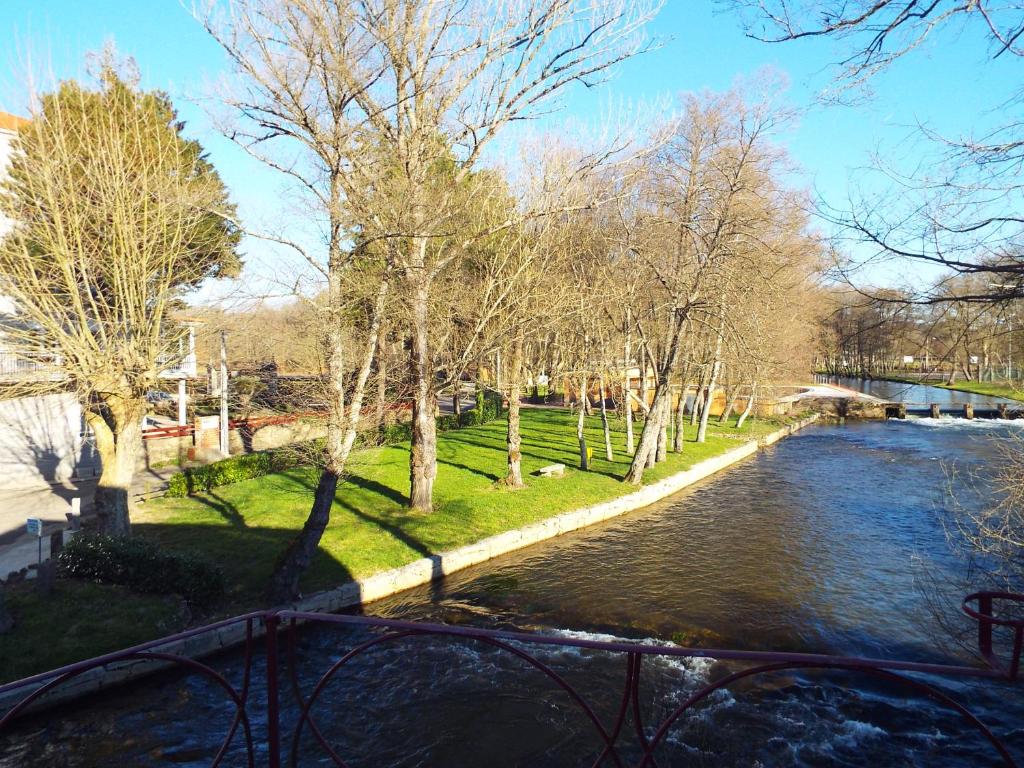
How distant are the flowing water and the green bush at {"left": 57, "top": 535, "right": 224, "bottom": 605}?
1.40 metres

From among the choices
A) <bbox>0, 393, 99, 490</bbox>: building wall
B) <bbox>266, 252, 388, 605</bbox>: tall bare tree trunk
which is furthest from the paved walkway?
<bbox>266, 252, 388, 605</bbox>: tall bare tree trunk

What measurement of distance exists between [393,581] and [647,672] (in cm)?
494

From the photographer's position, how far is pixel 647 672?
849cm

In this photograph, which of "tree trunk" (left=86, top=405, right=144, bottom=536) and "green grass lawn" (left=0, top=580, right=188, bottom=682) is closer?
"green grass lawn" (left=0, top=580, right=188, bottom=682)

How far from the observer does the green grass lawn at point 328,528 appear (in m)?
8.73

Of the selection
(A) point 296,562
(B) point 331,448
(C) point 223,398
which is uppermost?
(C) point 223,398

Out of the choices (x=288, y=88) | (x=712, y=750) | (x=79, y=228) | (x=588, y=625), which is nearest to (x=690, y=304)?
(x=588, y=625)

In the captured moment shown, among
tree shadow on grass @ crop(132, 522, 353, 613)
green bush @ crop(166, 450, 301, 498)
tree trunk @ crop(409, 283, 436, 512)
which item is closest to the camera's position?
tree shadow on grass @ crop(132, 522, 353, 613)

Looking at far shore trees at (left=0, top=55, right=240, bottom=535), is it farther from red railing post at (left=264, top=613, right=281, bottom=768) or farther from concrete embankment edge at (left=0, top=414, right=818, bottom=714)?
red railing post at (left=264, top=613, right=281, bottom=768)

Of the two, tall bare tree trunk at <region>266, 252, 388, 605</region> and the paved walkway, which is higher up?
tall bare tree trunk at <region>266, 252, 388, 605</region>

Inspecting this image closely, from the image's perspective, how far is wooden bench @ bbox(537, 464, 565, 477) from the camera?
18673 millimetres

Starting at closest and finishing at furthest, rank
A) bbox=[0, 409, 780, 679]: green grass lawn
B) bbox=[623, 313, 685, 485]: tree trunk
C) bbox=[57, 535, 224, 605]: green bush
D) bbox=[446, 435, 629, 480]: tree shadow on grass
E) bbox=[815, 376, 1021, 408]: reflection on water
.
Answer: bbox=[0, 409, 780, 679]: green grass lawn
bbox=[57, 535, 224, 605]: green bush
bbox=[623, 313, 685, 485]: tree trunk
bbox=[446, 435, 629, 480]: tree shadow on grass
bbox=[815, 376, 1021, 408]: reflection on water

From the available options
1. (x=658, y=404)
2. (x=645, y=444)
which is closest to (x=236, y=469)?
(x=645, y=444)

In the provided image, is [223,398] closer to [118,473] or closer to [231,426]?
[231,426]
